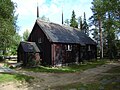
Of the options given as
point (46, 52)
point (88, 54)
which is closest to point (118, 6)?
point (46, 52)

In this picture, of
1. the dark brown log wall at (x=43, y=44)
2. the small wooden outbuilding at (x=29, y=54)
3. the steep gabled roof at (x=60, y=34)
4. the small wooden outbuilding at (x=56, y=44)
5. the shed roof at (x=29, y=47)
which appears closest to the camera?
the small wooden outbuilding at (x=29, y=54)

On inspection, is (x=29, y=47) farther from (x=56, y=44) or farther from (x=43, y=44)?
(x=56, y=44)

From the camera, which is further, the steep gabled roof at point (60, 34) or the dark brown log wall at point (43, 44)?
the steep gabled roof at point (60, 34)

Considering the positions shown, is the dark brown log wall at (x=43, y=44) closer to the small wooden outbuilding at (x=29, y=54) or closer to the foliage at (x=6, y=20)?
the small wooden outbuilding at (x=29, y=54)

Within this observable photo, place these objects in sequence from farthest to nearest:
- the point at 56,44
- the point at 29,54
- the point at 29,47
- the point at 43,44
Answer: the point at 43,44 → the point at 56,44 → the point at 29,47 → the point at 29,54

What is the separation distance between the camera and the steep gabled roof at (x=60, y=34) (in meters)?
38.3

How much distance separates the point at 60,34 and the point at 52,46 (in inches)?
177

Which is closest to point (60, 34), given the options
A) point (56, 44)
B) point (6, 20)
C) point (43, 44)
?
point (56, 44)

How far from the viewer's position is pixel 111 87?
741 inches

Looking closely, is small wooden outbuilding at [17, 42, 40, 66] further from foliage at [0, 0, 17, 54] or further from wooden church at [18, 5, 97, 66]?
foliage at [0, 0, 17, 54]

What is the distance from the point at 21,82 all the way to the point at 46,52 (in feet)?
52.7

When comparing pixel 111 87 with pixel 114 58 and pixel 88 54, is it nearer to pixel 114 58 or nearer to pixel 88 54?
pixel 88 54

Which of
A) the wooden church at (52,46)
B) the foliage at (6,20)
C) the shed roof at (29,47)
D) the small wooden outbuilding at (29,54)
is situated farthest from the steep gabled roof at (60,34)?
the foliage at (6,20)

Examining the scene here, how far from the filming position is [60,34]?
40781mm
